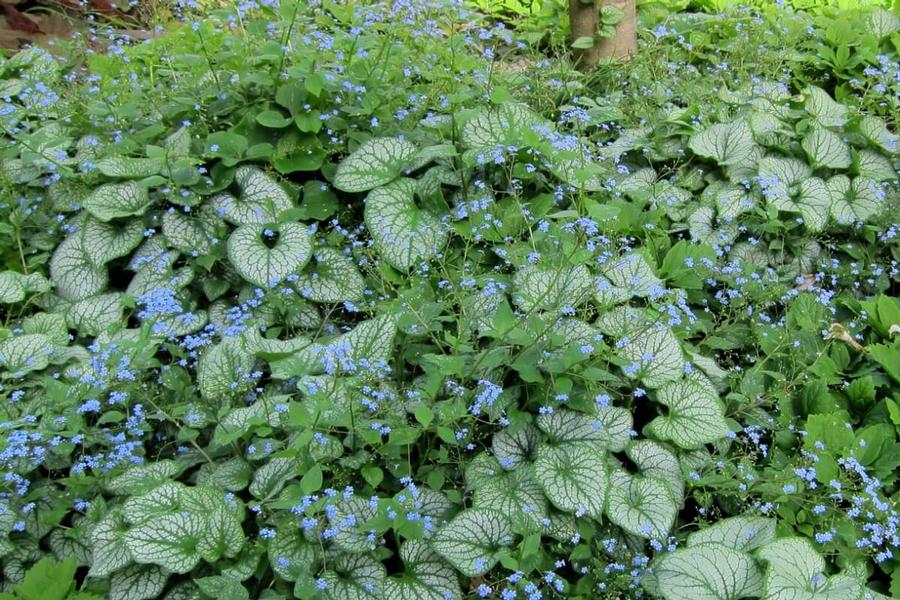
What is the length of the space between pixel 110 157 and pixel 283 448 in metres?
1.55

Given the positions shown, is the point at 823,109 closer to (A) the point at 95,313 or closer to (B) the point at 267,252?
(B) the point at 267,252

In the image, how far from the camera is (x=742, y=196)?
343 centimetres

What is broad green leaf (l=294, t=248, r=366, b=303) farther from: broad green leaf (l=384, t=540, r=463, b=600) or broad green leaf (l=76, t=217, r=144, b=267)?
broad green leaf (l=384, t=540, r=463, b=600)

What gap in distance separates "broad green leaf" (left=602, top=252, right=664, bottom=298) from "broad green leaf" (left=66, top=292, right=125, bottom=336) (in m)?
1.74

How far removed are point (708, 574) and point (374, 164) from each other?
189cm

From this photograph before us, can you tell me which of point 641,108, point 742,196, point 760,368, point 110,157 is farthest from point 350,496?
point 641,108

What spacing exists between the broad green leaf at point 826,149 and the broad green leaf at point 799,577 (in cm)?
186

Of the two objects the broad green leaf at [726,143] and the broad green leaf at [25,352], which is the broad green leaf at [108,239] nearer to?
the broad green leaf at [25,352]

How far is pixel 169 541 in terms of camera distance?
2289 mm

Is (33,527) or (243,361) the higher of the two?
(243,361)

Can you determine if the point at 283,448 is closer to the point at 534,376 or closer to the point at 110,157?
the point at 534,376


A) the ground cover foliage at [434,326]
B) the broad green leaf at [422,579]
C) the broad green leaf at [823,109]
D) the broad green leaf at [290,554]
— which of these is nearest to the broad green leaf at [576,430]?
the ground cover foliage at [434,326]

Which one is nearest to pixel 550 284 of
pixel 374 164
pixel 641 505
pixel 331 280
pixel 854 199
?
pixel 641 505

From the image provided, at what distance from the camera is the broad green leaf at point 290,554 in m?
2.22
